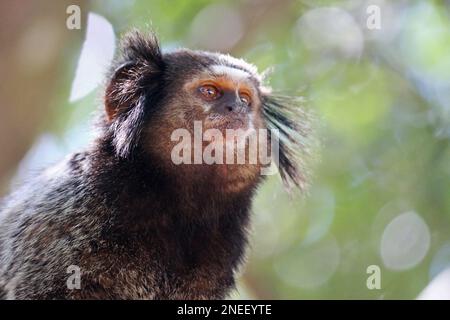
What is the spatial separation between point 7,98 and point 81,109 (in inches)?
52.9

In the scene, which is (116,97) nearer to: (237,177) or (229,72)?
(229,72)

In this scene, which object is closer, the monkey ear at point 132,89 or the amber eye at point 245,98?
the monkey ear at point 132,89

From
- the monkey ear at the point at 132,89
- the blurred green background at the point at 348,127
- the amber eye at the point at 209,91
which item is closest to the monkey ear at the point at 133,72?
the monkey ear at the point at 132,89

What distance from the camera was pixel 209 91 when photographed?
5.79 m

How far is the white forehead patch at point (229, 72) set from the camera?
585 centimetres

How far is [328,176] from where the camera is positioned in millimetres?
9266

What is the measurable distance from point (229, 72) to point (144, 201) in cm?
116

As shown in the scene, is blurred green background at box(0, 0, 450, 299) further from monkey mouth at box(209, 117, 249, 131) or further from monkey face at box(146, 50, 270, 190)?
monkey mouth at box(209, 117, 249, 131)

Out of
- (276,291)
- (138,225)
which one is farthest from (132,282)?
(276,291)

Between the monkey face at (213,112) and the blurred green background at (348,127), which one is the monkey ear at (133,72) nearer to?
the monkey face at (213,112)

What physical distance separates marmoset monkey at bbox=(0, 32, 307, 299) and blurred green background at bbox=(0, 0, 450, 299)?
1.68m

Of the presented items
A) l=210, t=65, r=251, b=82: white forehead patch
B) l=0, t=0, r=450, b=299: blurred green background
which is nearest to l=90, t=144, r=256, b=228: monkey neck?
l=210, t=65, r=251, b=82: white forehead patch
